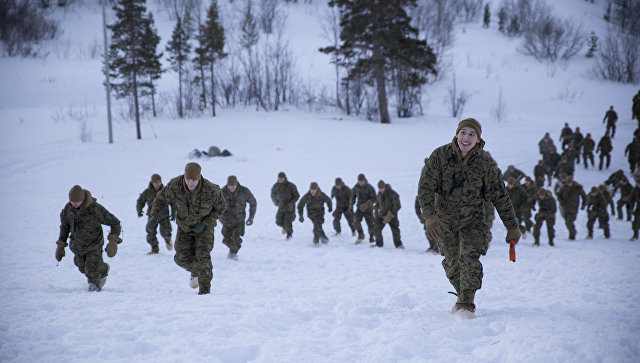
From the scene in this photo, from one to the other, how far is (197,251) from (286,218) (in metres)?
6.13

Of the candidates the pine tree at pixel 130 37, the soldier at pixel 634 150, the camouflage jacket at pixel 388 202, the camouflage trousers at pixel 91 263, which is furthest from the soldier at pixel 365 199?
the pine tree at pixel 130 37

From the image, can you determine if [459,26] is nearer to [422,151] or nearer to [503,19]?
[503,19]

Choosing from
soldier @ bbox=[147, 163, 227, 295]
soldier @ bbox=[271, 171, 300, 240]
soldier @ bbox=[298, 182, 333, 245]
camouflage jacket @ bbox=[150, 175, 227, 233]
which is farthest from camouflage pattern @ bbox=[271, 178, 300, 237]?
camouflage jacket @ bbox=[150, 175, 227, 233]

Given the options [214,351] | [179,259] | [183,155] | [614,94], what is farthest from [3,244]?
[614,94]

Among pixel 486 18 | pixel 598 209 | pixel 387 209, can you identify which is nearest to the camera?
pixel 387 209

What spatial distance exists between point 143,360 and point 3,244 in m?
9.90

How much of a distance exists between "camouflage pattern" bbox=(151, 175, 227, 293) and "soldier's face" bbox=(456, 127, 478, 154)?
3453mm

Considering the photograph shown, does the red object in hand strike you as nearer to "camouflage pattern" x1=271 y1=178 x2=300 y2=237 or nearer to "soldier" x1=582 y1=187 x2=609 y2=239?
"camouflage pattern" x1=271 y1=178 x2=300 y2=237

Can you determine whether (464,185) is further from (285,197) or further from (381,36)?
(381,36)

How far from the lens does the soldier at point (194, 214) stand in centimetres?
535

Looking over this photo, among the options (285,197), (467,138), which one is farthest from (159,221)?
(467,138)

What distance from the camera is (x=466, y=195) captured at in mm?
3926

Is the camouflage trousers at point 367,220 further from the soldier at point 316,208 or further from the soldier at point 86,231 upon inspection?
the soldier at point 86,231

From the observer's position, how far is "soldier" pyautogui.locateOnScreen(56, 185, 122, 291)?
5.82m
